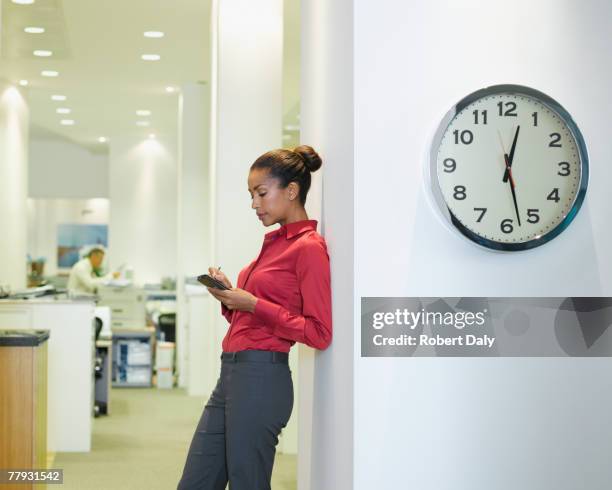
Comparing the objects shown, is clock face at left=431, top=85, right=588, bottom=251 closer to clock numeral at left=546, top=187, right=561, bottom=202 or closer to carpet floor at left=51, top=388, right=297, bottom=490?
clock numeral at left=546, top=187, right=561, bottom=202

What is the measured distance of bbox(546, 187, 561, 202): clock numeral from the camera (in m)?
2.76

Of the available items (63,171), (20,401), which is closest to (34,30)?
(20,401)

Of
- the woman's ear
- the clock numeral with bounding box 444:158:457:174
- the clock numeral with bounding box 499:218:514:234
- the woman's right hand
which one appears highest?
the clock numeral with bounding box 444:158:457:174

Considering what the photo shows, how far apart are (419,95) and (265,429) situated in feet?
3.80

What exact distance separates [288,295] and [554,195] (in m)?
0.89

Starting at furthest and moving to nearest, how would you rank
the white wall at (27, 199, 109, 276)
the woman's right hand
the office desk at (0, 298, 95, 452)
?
1. the white wall at (27, 199, 109, 276)
2. the office desk at (0, 298, 95, 452)
3. the woman's right hand

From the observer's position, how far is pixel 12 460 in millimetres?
4562

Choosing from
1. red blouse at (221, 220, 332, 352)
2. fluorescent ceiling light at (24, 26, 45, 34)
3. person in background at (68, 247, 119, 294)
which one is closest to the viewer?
red blouse at (221, 220, 332, 352)

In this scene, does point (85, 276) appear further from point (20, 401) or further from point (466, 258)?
point (466, 258)

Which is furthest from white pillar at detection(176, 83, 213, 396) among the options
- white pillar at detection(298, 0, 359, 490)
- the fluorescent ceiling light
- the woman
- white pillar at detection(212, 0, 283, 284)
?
the woman

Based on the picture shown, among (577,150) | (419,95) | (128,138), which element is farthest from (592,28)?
(128,138)

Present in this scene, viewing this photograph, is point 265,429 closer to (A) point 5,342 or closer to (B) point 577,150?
(B) point 577,150

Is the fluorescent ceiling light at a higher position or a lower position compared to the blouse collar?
higher

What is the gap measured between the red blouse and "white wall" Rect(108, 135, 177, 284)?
11340 millimetres
